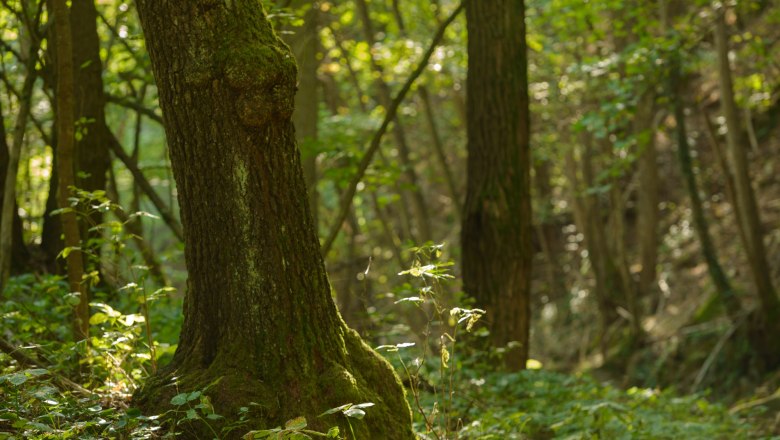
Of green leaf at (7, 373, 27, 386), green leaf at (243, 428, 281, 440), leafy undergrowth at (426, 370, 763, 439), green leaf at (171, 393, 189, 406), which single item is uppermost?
green leaf at (7, 373, 27, 386)

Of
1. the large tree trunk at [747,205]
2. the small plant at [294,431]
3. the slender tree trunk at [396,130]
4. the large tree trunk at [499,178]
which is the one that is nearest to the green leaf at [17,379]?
the small plant at [294,431]

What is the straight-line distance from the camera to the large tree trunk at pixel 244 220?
3.64 meters

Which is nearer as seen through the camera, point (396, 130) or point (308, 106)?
point (308, 106)

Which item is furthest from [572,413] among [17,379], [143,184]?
[143,184]

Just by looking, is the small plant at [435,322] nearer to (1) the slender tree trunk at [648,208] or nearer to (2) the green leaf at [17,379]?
(2) the green leaf at [17,379]

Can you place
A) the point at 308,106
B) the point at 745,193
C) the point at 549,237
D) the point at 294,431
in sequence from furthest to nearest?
the point at 549,237 → the point at 745,193 → the point at 308,106 → the point at 294,431

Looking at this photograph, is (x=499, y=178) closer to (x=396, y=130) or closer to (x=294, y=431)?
(x=294, y=431)

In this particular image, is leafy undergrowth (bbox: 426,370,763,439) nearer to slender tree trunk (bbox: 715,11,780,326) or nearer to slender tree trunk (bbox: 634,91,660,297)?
slender tree trunk (bbox: 715,11,780,326)

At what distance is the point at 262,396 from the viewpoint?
368 cm

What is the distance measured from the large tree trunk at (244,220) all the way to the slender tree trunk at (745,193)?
926cm

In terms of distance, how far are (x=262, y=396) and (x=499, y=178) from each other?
4538 millimetres

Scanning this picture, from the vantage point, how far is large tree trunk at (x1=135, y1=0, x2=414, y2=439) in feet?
12.0

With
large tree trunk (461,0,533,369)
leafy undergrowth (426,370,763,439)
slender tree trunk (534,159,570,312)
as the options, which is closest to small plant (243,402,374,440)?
leafy undergrowth (426,370,763,439)

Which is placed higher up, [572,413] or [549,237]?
[549,237]
